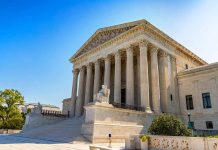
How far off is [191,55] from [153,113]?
1673 centimetres

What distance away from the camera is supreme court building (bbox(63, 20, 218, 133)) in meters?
23.8

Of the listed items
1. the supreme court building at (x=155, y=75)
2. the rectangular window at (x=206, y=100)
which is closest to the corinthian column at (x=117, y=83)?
the supreme court building at (x=155, y=75)

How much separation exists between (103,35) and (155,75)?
11.8 m

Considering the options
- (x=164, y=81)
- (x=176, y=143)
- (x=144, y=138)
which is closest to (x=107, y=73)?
(x=164, y=81)

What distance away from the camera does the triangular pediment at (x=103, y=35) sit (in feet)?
87.9

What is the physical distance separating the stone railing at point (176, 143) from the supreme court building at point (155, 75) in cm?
A: 986

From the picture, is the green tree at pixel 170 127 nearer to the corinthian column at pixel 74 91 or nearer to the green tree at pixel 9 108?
the corinthian column at pixel 74 91

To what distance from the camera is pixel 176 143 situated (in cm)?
1004

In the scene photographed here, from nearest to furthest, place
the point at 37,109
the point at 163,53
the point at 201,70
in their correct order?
the point at 201,70 → the point at 163,53 → the point at 37,109

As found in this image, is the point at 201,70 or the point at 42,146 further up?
the point at 201,70

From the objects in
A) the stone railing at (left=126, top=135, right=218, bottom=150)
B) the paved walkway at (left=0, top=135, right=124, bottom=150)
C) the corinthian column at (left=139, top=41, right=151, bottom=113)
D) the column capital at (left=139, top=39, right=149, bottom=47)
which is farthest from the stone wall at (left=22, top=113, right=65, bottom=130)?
the stone railing at (left=126, top=135, right=218, bottom=150)

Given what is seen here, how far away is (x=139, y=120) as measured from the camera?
20.8 meters

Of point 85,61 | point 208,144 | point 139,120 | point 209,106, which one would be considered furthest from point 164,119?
point 85,61

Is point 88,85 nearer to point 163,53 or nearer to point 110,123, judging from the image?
point 163,53
